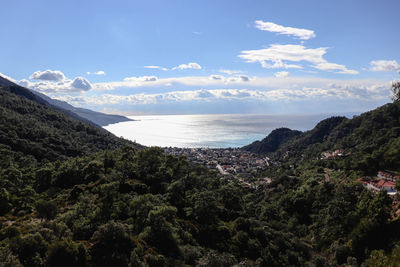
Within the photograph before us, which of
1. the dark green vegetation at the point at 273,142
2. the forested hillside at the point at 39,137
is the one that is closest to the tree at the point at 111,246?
the forested hillside at the point at 39,137

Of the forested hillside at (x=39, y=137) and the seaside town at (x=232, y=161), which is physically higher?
the forested hillside at (x=39, y=137)

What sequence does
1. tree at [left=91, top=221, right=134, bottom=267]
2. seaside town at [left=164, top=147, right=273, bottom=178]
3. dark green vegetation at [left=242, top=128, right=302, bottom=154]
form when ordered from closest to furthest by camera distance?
tree at [left=91, top=221, right=134, bottom=267]
seaside town at [left=164, top=147, right=273, bottom=178]
dark green vegetation at [left=242, top=128, right=302, bottom=154]

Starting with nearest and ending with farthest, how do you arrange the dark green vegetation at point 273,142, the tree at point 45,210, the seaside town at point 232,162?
1. the tree at point 45,210
2. the seaside town at point 232,162
3. the dark green vegetation at point 273,142

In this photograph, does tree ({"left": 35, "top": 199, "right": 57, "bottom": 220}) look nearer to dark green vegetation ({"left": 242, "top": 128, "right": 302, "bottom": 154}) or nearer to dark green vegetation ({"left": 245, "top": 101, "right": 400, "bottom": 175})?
dark green vegetation ({"left": 245, "top": 101, "right": 400, "bottom": 175})

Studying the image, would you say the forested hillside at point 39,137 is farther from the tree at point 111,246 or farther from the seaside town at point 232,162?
the tree at point 111,246

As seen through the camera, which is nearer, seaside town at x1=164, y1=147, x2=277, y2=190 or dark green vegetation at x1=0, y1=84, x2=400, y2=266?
dark green vegetation at x1=0, y1=84, x2=400, y2=266

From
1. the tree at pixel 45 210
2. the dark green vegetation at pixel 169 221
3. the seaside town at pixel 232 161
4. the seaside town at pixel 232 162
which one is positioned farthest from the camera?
the seaside town at pixel 232 161

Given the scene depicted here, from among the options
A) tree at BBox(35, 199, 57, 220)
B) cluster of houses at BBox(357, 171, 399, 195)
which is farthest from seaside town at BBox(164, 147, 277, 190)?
tree at BBox(35, 199, 57, 220)

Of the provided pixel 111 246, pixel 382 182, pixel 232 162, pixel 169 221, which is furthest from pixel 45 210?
pixel 232 162
